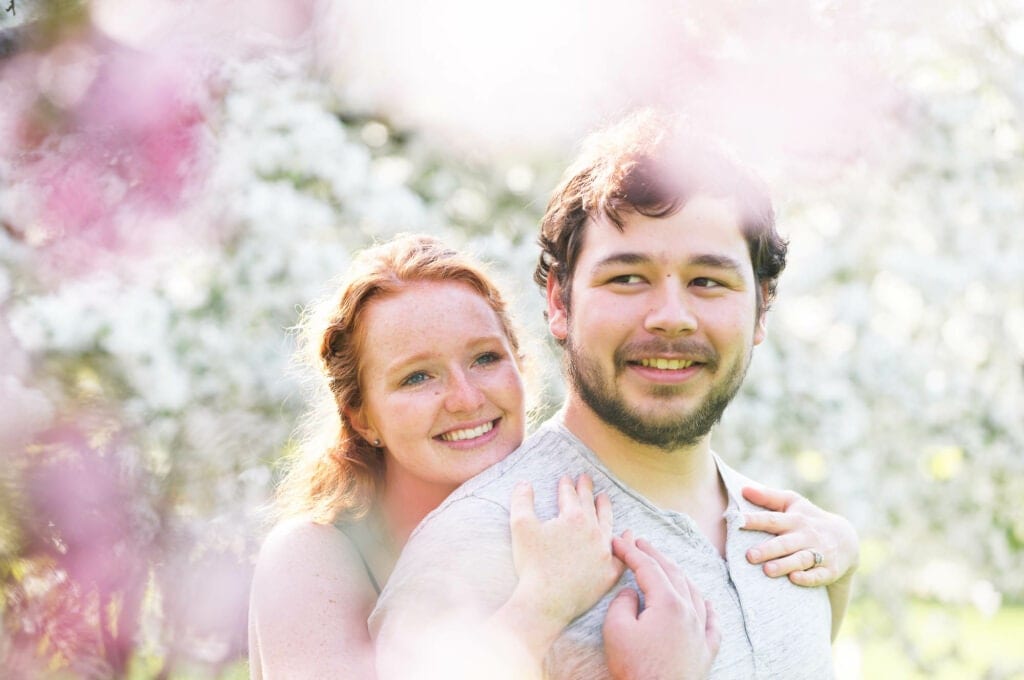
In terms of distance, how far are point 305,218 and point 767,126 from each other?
5.48 feet

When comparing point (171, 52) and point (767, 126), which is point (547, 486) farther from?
point (767, 126)

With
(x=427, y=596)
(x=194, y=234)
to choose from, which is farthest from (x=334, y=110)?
(x=427, y=596)

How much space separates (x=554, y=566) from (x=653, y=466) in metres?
0.44

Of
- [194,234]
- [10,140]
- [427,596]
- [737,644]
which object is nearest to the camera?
[427,596]

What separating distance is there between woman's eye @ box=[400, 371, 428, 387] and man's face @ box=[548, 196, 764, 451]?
1.43ft

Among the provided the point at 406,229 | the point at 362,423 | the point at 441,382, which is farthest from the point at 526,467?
the point at 406,229

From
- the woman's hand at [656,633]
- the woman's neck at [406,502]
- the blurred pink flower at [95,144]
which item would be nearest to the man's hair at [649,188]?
the woman's neck at [406,502]

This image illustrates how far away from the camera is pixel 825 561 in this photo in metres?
2.64

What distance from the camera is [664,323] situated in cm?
231

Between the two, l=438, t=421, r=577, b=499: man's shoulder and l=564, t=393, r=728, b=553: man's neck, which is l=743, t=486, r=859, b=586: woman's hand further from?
l=438, t=421, r=577, b=499: man's shoulder

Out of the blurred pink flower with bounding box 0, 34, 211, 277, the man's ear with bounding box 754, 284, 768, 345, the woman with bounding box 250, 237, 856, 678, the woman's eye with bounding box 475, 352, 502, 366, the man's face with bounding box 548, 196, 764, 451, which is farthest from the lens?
the blurred pink flower with bounding box 0, 34, 211, 277

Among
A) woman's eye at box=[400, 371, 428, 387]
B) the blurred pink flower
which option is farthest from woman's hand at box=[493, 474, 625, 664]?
the blurred pink flower

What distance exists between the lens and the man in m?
2.33

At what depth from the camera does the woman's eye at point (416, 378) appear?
272cm
